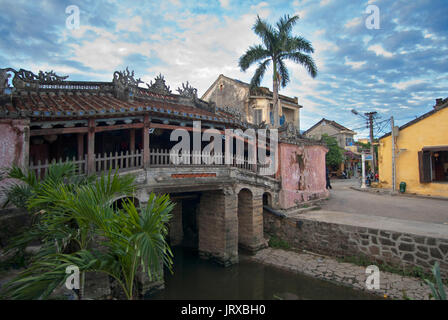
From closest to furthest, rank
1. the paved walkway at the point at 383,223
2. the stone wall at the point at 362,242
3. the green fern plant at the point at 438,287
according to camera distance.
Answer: the green fern plant at the point at 438,287, the stone wall at the point at 362,242, the paved walkway at the point at 383,223

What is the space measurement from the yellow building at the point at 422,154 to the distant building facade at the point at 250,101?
7.71m

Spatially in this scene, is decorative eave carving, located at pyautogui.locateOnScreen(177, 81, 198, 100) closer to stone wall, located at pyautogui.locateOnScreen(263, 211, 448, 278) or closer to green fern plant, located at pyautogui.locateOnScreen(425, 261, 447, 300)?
stone wall, located at pyautogui.locateOnScreen(263, 211, 448, 278)

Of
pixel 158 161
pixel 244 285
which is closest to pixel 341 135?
pixel 244 285

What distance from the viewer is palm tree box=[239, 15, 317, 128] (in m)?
16.6

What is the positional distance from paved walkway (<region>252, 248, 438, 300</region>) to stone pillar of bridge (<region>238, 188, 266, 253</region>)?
55 centimetres

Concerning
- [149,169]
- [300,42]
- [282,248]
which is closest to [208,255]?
[282,248]

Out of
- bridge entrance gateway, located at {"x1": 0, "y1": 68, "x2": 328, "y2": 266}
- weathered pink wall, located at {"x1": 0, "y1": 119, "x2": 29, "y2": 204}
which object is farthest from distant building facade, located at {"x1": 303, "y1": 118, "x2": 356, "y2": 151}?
weathered pink wall, located at {"x1": 0, "y1": 119, "x2": 29, "y2": 204}

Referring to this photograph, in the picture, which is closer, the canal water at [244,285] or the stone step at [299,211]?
the canal water at [244,285]

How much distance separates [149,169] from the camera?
9.26m

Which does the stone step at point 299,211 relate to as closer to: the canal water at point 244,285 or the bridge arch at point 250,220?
the bridge arch at point 250,220

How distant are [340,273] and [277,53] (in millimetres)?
13346

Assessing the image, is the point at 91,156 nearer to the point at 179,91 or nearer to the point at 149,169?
the point at 149,169

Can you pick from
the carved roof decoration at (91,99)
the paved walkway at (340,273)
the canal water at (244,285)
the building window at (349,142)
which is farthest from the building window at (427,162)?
the building window at (349,142)

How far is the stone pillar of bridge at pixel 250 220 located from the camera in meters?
12.7
